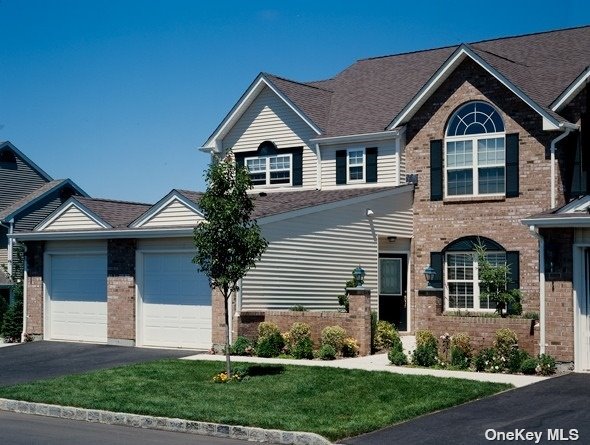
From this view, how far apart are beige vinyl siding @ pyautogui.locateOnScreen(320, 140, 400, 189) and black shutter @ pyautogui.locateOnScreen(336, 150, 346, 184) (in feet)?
0.35

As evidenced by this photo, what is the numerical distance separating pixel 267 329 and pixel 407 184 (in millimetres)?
8185

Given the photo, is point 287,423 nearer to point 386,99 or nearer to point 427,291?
point 427,291

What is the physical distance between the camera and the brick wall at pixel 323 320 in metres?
22.5

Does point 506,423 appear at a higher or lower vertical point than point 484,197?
lower

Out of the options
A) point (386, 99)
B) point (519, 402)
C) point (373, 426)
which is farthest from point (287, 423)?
point (386, 99)

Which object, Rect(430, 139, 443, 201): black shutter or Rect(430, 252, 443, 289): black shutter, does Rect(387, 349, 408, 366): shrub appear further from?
Rect(430, 139, 443, 201): black shutter

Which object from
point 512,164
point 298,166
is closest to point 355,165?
point 298,166

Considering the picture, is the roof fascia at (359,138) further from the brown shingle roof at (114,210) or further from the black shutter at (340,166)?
the brown shingle roof at (114,210)

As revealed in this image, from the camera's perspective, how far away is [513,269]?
88.0 feet

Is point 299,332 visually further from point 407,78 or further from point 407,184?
point 407,78

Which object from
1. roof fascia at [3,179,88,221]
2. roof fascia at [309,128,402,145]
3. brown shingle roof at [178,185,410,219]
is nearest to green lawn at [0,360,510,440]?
brown shingle roof at [178,185,410,219]

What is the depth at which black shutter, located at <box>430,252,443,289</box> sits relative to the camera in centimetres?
2834

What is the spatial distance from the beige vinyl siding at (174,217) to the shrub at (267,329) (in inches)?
130

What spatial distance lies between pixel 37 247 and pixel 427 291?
12.8m
